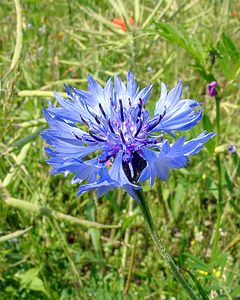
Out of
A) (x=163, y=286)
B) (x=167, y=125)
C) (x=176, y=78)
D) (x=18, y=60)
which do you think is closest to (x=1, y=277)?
(x=163, y=286)

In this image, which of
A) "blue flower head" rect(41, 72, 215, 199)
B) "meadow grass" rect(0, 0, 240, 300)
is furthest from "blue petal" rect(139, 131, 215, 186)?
"meadow grass" rect(0, 0, 240, 300)

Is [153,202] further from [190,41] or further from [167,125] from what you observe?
[167,125]

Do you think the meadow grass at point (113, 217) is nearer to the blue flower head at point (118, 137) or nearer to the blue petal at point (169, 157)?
the blue flower head at point (118, 137)

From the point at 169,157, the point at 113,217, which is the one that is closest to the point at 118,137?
the point at 169,157

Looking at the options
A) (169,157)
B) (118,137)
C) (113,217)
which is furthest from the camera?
(113,217)

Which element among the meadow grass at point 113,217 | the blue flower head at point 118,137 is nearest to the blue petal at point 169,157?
the blue flower head at point 118,137

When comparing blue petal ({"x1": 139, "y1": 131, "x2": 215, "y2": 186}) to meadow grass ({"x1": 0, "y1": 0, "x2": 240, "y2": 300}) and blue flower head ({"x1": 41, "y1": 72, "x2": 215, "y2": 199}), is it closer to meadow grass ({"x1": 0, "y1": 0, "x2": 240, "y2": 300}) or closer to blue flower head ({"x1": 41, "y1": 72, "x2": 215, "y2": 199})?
blue flower head ({"x1": 41, "y1": 72, "x2": 215, "y2": 199})

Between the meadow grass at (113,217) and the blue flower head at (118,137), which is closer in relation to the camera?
the blue flower head at (118,137)

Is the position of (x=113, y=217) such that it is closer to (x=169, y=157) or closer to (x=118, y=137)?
(x=118, y=137)
